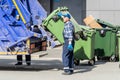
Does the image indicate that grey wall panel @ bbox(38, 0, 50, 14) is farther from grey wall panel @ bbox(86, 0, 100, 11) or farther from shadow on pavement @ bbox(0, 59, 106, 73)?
shadow on pavement @ bbox(0, 59, 106, 73)

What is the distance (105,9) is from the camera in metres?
24.9

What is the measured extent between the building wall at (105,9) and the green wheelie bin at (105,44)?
824cm

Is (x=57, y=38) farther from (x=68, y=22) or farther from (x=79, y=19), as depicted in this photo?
(x=79, y=19)

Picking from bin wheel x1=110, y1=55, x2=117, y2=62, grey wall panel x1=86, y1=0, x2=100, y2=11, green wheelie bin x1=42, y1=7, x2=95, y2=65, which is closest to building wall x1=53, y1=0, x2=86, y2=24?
grey wall panel x1=86, y1=0, x2=100, y2=11

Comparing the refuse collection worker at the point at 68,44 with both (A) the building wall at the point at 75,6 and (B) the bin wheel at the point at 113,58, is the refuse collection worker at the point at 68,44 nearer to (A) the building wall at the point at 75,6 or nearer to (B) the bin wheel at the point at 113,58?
(B) the bin wheel at the point at 113,58

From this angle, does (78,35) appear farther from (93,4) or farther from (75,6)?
(75,6)

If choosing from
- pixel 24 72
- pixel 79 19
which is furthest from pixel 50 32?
pixel 79 19

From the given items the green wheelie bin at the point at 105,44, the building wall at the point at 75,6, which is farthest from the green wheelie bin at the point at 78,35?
the building wall at the point at 75,6

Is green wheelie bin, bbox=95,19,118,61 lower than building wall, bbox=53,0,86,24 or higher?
lower

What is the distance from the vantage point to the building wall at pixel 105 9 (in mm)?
24812

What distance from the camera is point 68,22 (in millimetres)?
12977

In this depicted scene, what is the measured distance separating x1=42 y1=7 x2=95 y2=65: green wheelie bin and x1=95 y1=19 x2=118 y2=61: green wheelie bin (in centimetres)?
113

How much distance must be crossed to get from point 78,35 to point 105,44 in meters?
2.96

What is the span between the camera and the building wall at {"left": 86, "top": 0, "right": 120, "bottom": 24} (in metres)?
24.8
